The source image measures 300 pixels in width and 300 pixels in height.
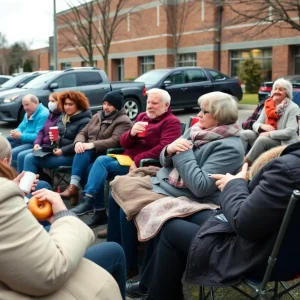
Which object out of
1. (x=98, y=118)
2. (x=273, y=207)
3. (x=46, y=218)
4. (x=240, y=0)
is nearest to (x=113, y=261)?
(x=46, y=218)

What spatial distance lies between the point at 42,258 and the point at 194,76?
15.3m

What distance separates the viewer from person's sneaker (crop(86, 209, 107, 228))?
16.0 ft

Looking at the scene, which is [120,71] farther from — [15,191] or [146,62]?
[15,191]

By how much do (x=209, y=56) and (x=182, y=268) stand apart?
1221 inches

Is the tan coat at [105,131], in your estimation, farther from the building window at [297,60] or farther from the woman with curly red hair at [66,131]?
the building window at [297,60]

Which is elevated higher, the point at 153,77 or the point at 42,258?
the point at 153,77

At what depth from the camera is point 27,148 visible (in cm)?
647

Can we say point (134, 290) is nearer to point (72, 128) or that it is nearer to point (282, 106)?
point (72, 128)

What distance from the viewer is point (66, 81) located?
1380 cm

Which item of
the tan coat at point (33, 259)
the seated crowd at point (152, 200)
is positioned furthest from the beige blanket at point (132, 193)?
the tan coat at point (33, 259)

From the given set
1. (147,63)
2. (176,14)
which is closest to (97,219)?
(176,14)

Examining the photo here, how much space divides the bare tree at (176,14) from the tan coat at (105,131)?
1076 inches

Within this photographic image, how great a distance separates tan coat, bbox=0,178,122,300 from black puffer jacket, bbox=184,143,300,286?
80cm

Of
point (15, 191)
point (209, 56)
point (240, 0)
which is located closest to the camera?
point (15, 191)
